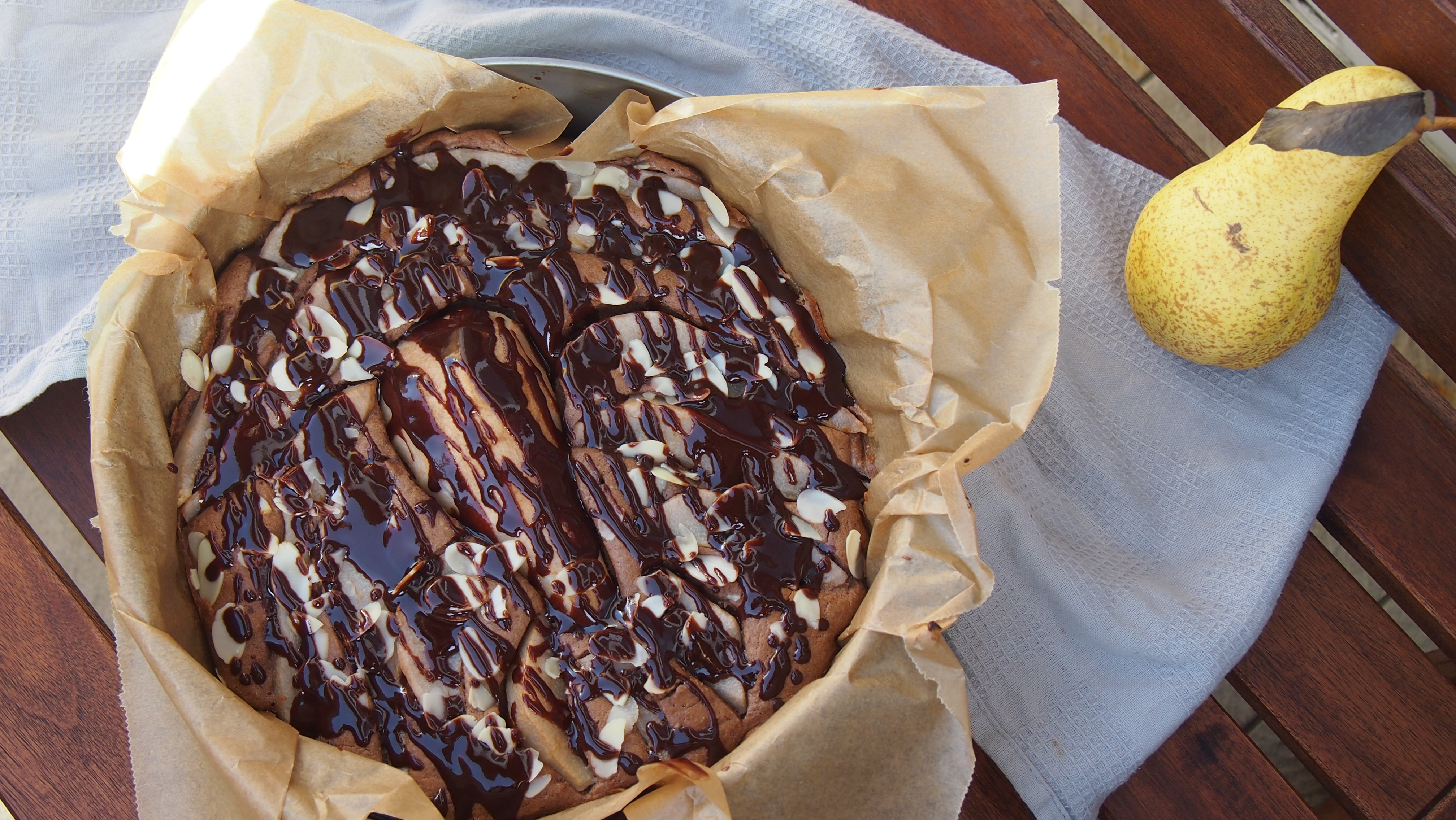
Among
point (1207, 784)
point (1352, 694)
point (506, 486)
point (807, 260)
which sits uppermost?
point (807, 260)

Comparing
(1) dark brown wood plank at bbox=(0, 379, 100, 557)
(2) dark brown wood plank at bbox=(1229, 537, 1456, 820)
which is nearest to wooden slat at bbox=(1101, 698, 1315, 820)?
(2) dark brown wood plank at bbox=(1229, 537, 1456, 820)

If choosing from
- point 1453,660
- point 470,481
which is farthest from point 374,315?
point 1453,660

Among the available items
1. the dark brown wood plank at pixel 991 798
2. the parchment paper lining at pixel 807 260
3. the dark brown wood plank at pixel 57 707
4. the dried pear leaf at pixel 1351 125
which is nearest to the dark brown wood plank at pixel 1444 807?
the dark brown wood plank at pixel 991 798

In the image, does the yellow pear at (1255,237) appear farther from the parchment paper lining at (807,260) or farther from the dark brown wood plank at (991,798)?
the dark brown wood plank at (991,798)

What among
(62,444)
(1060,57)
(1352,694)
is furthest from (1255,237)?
(62,444)

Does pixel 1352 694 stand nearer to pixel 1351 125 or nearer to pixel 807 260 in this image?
pixel 1351 125

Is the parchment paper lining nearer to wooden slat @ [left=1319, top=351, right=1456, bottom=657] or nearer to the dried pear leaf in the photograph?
the dried pear leaf
